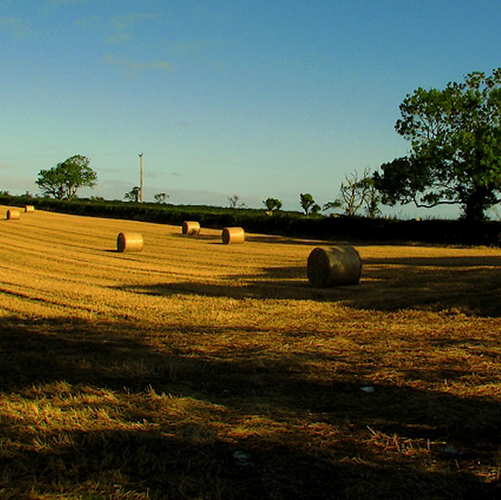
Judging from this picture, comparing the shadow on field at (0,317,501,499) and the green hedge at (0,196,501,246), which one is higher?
the green hedge at (0,196,501,246)

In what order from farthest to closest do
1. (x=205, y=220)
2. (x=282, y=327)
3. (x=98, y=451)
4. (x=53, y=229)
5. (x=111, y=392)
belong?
1. (x=205, y=220)
2. (x=53, y=229)
3. (x=282, y=327)
4. (x=111, y=392)
5. (x=98, y=451)

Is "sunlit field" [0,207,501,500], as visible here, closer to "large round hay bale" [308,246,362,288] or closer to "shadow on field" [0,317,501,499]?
"shadow on field" [0,317,501,499]

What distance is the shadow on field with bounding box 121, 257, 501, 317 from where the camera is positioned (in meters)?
10.6

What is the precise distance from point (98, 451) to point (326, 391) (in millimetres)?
2330

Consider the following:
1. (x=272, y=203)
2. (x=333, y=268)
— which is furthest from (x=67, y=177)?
(x=333, y=268)

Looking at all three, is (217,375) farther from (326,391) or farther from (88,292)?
(88,292)

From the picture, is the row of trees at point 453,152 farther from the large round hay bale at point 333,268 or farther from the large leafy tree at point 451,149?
the large round hay bale at point 333,268

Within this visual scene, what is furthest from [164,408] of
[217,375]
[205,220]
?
[205,220]

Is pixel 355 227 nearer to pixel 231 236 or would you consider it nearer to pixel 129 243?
pixel 231 236

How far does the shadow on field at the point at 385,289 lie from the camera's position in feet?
34.9

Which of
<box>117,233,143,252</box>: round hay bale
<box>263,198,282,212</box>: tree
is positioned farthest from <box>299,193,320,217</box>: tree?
<box>117,233,143,252</box>: round hay bale

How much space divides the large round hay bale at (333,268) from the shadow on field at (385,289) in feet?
0.80

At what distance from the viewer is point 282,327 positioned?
28.5 feet

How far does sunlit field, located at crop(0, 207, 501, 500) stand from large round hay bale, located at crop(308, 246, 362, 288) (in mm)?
2314
